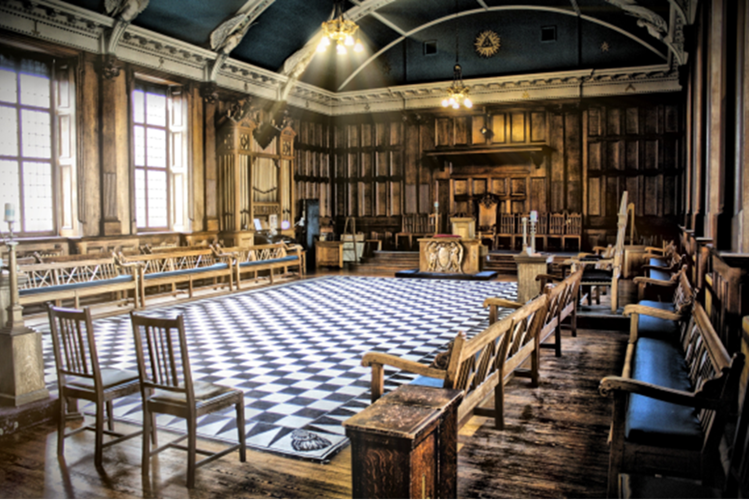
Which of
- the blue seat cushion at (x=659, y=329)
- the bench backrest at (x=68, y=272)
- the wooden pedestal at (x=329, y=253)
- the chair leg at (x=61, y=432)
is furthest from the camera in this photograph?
the wooden pedestal at (x=329, y=253)

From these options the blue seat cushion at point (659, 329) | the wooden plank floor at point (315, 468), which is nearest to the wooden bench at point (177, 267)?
the wooden plank floor at point (315, 468)

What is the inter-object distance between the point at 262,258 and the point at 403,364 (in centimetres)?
1064

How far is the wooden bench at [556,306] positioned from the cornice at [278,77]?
886 cm

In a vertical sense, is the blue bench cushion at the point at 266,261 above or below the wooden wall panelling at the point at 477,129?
below

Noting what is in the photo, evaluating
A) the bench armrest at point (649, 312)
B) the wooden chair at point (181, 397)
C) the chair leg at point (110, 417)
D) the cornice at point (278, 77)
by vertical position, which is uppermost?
the cornice at point (278, 77)

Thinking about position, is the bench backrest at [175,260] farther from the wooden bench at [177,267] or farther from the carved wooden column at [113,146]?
the carved wooden column at [113,146]

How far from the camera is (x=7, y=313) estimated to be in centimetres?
→ 399

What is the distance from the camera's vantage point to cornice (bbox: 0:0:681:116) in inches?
372

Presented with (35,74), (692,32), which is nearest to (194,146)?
(35,74)

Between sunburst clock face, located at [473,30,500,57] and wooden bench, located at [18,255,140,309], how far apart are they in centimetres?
1090

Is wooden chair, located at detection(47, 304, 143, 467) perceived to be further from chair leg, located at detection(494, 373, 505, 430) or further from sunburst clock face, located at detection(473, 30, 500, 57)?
sunburst clock face, located at detection(473, 30, 500, 57)

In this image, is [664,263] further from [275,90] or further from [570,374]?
[275,90]

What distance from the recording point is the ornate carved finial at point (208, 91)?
1277cm

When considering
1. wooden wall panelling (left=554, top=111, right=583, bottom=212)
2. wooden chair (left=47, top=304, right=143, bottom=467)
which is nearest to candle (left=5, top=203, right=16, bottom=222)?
wooden chair (left=47, top=304, right=143, bottom=467)
